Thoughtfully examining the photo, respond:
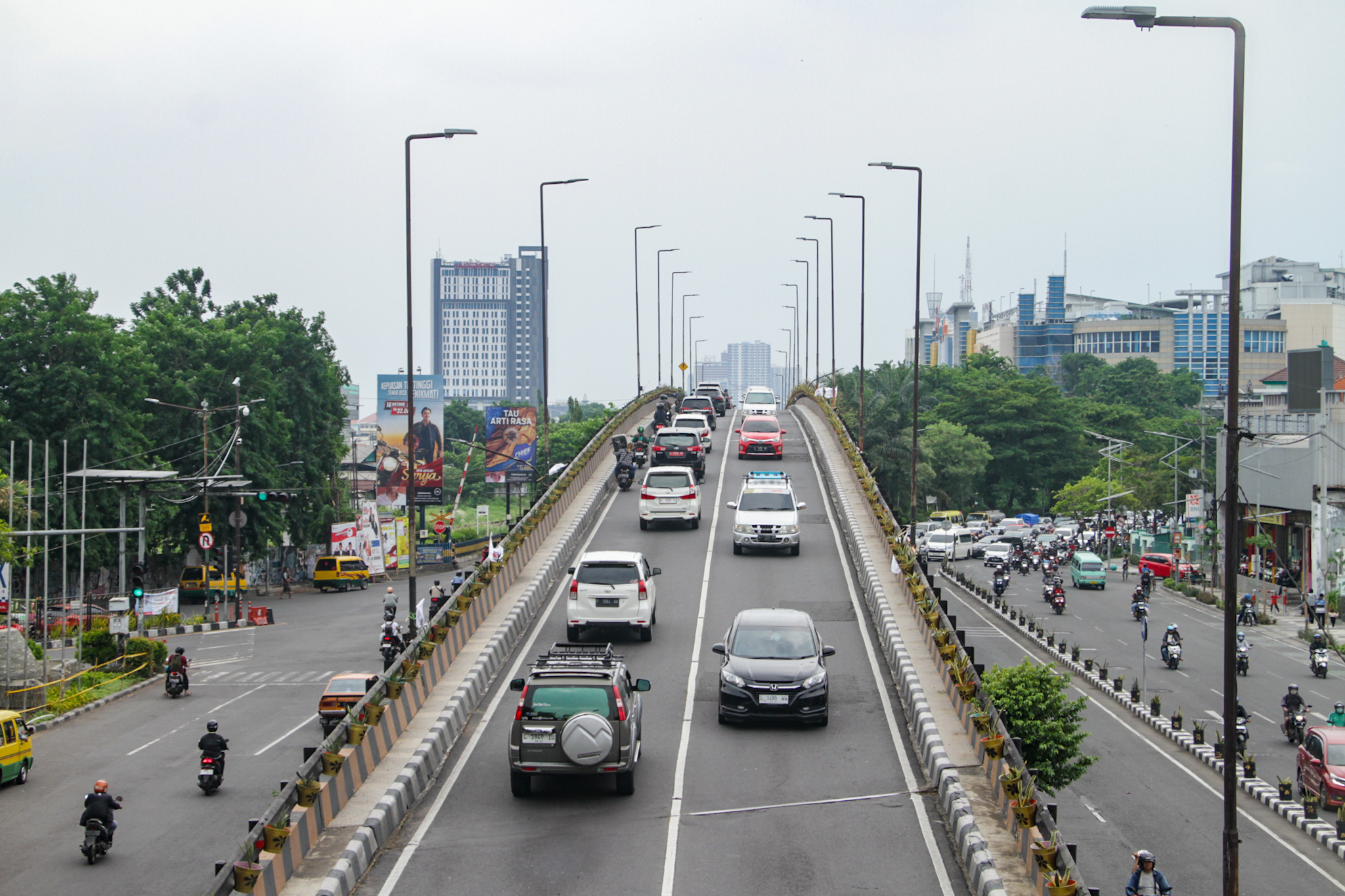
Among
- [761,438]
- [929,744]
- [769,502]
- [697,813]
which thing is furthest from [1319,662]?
[697,813]

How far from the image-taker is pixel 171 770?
974 inches

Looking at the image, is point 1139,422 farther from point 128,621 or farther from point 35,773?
point 35,773

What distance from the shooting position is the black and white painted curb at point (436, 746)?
13523mm

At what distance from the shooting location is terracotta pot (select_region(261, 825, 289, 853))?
1295cm

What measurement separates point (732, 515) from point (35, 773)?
899 inches

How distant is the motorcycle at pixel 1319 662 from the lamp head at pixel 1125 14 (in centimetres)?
3390

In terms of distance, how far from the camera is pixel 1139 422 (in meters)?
123

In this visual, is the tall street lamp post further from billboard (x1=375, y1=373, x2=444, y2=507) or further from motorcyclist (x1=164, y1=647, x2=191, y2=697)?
billboard (x1=375, y1=373, x2=444, y2=507)

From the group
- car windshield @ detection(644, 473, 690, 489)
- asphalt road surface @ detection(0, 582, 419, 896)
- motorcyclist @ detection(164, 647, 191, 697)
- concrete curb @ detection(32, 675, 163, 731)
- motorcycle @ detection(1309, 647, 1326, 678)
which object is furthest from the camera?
motorcycle @ detection(1309, 647, 1326, 678)

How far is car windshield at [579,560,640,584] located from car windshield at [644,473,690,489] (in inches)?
516

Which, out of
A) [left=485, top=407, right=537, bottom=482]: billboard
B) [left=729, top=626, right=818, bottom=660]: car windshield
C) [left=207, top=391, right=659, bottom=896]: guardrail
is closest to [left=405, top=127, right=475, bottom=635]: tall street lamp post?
[left=207, top=391, right=659, bottom=896]: guardrail

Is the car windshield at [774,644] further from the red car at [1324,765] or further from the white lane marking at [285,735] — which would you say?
the red car at [1324,765]

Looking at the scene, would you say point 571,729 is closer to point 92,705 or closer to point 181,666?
point 181,666

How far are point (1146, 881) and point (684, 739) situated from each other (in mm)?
6995
